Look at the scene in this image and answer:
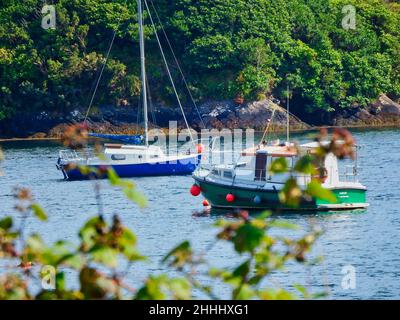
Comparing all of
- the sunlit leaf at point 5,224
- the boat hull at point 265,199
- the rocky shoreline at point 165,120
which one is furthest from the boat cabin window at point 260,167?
the rocky shoreline at point 165,120

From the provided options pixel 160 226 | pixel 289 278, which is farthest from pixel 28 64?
pixel 289 278

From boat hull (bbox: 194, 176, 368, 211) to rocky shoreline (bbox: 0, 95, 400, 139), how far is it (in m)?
46.3

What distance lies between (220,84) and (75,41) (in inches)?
447

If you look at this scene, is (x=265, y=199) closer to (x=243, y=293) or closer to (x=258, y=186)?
(x=258, y=186)

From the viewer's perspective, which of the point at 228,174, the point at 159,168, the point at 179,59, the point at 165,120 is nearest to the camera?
the point at 228,174

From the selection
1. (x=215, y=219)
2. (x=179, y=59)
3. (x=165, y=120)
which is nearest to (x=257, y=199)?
(x=215, y=219)

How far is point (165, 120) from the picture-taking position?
289 ft

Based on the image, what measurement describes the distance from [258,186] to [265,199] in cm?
59

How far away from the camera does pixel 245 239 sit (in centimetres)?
588

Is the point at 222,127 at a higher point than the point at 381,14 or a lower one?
lower

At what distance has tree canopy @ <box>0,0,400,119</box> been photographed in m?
89.9

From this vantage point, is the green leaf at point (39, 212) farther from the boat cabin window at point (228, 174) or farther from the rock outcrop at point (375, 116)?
the rock outcrop at point (375, 116)
